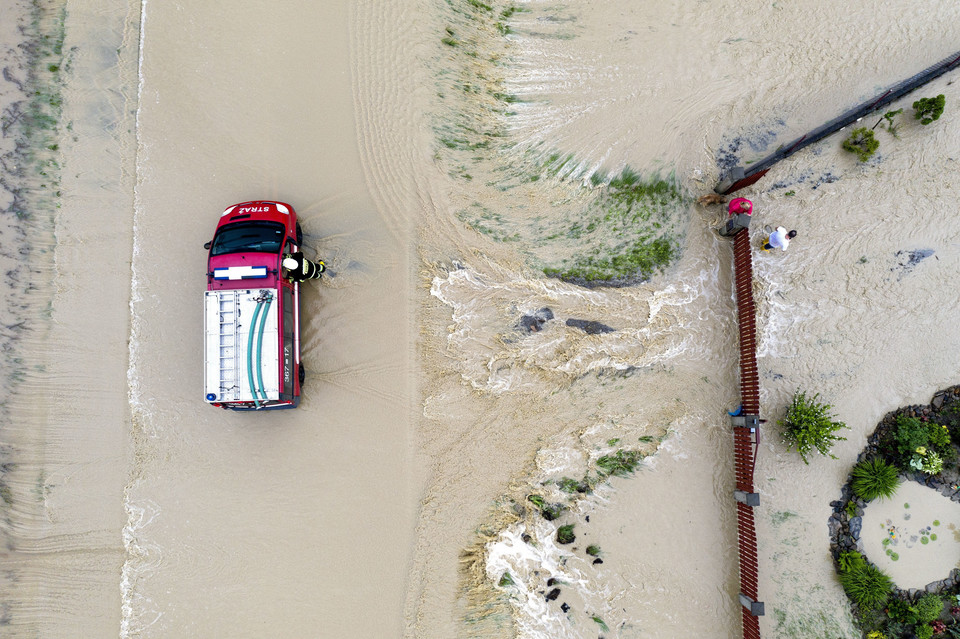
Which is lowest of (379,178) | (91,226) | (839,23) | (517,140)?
(91,226)

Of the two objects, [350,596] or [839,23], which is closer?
[350,596]

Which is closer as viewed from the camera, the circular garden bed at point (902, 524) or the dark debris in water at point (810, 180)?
the circular garden bed at point (902, 524)

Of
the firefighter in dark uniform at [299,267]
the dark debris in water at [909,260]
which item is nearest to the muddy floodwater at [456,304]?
the dark debris in water at [909,260]

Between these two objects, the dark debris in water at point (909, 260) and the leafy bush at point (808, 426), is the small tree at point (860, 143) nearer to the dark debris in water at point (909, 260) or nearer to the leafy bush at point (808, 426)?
the dark debris in water at point (909, 260)

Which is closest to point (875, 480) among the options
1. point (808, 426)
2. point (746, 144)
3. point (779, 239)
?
point (808, 426)

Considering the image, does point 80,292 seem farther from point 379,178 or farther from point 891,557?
point 891,557

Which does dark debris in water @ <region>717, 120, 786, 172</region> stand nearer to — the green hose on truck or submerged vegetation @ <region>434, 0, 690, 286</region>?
submerged vegetation @ <region>434, 0, 690, 286</region>

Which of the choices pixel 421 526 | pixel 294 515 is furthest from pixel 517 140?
pixel 294 515

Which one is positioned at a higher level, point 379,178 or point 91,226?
point 379,178
